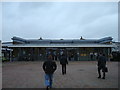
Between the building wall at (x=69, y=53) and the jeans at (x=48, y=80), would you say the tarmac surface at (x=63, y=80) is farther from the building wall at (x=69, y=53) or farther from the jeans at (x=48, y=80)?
the building wall at (x=69, y=53)

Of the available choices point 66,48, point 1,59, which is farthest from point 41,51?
point 1,59

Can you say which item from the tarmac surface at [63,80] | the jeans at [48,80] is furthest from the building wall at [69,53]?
the jeans at [48,80]

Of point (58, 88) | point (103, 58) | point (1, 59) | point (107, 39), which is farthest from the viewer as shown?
point (107, 39)

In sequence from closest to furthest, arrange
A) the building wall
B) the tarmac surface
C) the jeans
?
1. the jeans
2. the tarmac surface
3. the building wall

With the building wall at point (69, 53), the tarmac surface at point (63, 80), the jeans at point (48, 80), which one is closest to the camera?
the jeans at point (48, 80)

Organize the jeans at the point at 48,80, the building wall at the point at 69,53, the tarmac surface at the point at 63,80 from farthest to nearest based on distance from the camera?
the building wall at the point at 69,53 < the tarmac surface at the point at 63,80 < the jeans at the point at 48,80

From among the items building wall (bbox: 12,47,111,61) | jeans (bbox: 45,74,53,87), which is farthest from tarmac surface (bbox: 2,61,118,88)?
building wall (bbox: 12,47,111,61)

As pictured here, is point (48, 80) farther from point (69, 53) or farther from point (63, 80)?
point (69, 53)

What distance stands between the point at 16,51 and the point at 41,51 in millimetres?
4750

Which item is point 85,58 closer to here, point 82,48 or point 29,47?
point 82,48

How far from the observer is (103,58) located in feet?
47.8

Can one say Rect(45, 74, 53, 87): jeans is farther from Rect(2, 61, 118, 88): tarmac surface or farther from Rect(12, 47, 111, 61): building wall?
Rect(12, 47, 111, 61): building wall

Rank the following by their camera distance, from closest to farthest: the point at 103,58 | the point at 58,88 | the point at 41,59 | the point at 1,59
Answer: the point at 58,88
the point at 103,58
the point at 1,59
the point at 41,59

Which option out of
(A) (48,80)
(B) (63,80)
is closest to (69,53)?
(B) (63,80)
